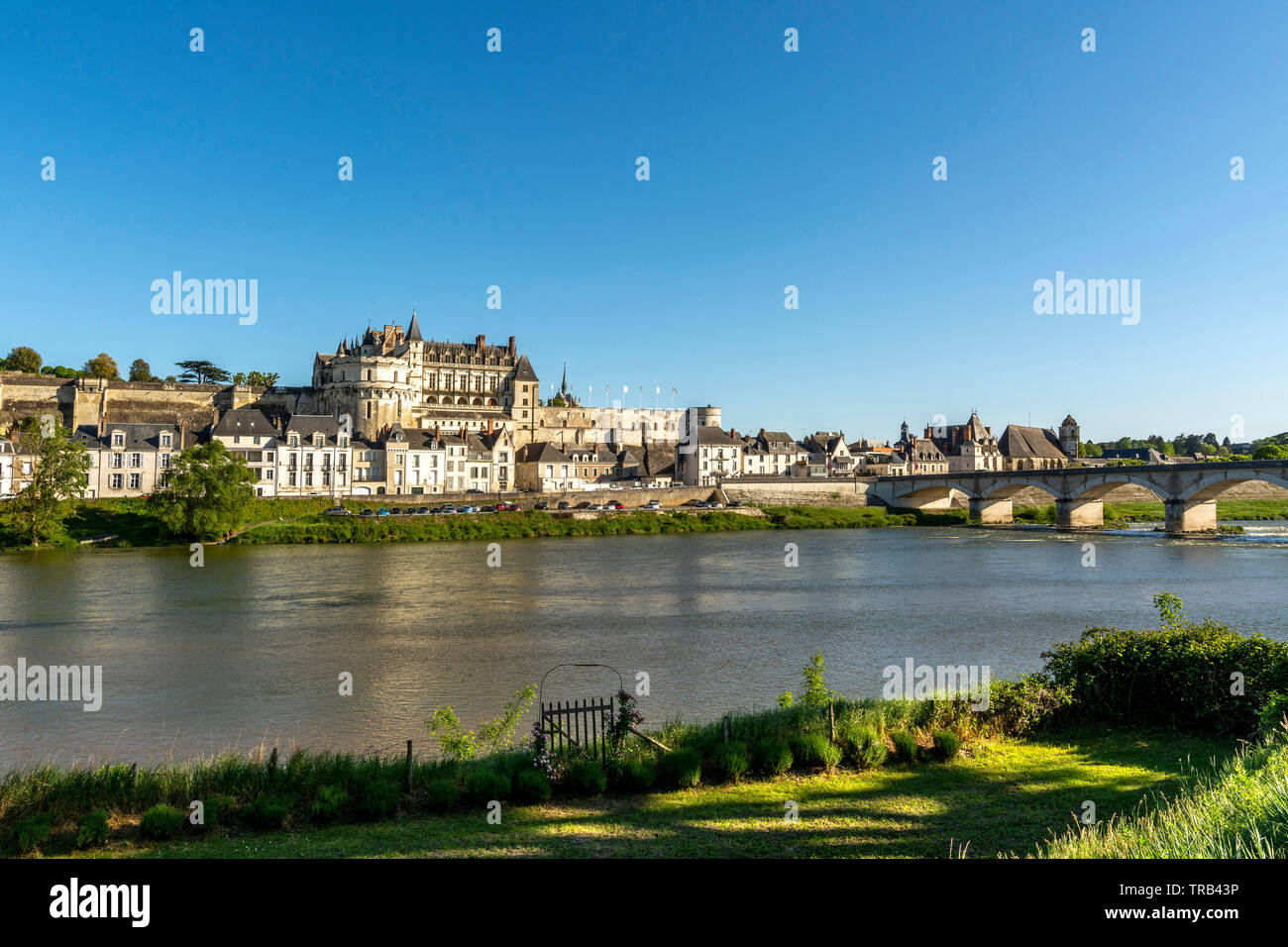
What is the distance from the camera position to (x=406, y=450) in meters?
65.8

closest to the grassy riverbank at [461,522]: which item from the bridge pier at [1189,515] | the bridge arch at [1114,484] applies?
the bridge arch at [1114,484]

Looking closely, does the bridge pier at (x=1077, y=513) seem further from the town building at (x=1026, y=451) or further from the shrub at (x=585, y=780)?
the shrub at (x=585, y=780)

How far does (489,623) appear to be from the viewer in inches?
946

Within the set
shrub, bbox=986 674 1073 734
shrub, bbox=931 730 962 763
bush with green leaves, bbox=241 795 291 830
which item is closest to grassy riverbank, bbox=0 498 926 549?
bush with green leaves, bbox=241 795 291 830

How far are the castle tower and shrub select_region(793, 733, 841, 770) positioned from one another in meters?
118

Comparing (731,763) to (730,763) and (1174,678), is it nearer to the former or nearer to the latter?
(730,763)

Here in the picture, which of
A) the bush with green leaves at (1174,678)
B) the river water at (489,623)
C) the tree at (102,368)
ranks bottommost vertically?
the river water at (489,623)

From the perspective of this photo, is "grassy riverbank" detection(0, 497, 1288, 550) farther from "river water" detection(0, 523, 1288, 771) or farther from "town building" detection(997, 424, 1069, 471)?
"town building" detection(997, 424, 1069, 471)

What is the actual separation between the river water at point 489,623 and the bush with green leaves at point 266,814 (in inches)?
161

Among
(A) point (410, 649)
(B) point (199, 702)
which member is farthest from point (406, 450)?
A: (B) point (199, 702)

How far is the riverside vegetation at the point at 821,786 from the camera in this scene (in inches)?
297
